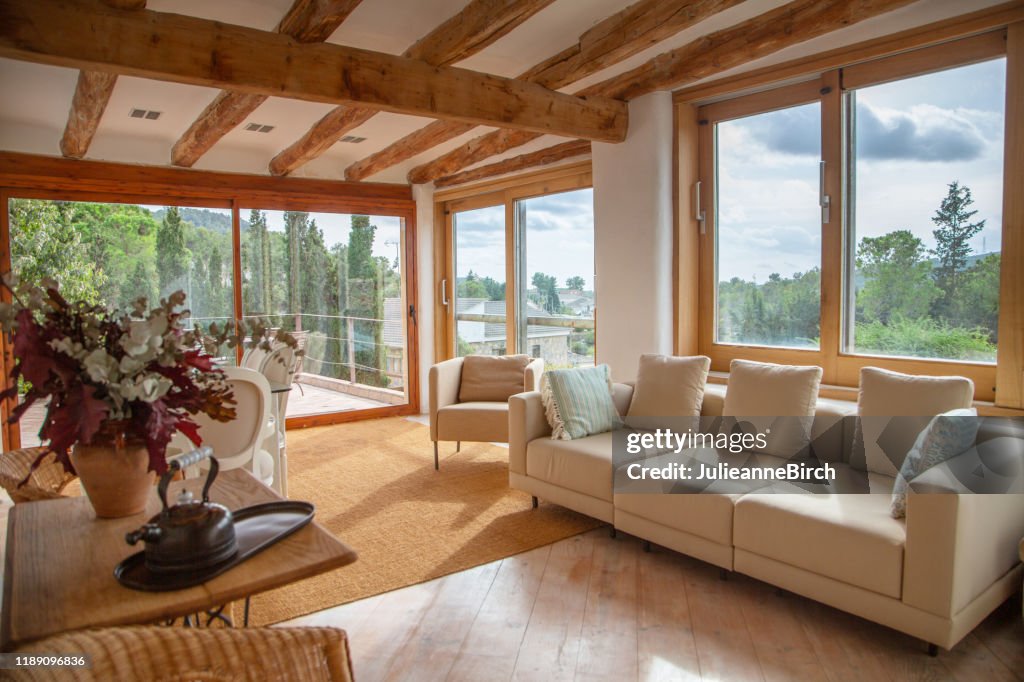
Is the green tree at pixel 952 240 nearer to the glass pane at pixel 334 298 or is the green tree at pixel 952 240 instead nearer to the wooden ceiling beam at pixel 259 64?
the wooden ceiling beam at pixel 259 64

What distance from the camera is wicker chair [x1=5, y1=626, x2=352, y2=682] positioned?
115 centimetres

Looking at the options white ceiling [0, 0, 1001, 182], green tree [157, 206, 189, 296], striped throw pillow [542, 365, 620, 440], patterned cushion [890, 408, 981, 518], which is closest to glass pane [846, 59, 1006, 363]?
white ceiling [0, 0, 1001, 182]

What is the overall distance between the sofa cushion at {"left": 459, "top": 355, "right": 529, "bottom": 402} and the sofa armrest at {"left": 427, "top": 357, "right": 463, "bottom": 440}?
58 millimetres

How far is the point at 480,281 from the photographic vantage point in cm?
679

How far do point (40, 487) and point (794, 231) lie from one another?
391cm

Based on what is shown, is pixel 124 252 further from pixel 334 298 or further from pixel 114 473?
pixel 114 473

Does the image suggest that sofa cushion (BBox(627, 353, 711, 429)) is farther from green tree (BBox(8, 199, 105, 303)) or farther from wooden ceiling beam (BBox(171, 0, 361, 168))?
green tree (BBox(8, 199, 105, 303))

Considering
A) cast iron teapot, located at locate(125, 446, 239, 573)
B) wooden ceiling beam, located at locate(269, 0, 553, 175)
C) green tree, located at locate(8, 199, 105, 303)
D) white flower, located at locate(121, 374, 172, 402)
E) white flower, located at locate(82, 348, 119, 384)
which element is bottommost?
cast iron teapot, located at locate(125, 446, 239, 573)

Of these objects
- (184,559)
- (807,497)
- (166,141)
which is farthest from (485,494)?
(166,141)

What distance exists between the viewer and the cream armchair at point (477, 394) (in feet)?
15.9


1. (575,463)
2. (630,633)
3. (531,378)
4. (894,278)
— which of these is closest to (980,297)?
(894,278)

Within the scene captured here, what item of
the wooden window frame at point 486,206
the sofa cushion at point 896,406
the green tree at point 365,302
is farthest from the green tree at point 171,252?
the sofa cushion at point 896,406

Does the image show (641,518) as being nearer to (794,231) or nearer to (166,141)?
(794,231)

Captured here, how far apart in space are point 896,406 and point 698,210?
199 cm
